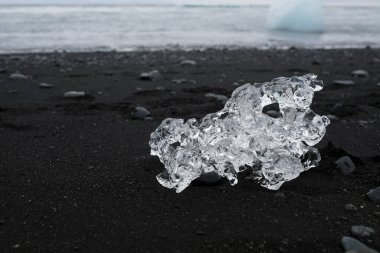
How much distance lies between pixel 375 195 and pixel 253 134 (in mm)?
741

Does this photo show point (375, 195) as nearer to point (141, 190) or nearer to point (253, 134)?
point (253, 134)

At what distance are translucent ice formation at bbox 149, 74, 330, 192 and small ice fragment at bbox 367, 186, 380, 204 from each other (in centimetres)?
39

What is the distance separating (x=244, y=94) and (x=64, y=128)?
5.98 feet

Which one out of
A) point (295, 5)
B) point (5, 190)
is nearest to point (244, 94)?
point (5, 190)

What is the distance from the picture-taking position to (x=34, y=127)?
3412mm

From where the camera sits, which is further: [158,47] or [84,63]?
[158,47]

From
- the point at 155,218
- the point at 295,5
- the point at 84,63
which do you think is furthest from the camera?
the point at 295,5

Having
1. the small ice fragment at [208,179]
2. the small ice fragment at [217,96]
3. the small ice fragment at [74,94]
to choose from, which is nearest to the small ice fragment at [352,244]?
the small ice fragment at [208,179]

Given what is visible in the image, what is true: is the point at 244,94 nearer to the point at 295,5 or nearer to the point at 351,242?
the point at 351,242

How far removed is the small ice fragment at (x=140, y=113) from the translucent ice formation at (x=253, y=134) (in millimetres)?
1466

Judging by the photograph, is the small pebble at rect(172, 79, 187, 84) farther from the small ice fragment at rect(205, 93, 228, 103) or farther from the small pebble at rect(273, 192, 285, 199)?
the small pebble at rect(273, 192, 285, 199)

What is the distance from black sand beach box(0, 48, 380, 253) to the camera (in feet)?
5.88

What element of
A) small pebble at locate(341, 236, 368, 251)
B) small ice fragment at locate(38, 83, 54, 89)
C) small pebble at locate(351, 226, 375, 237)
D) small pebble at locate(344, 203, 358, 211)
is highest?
small pebble at locate(341, 236, 368, 251)

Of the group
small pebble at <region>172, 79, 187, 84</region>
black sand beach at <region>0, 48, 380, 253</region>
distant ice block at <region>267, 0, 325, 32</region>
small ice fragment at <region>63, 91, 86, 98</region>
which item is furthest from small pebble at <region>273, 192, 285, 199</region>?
distant ice block at <region>267, 0, 325, 32</region>
